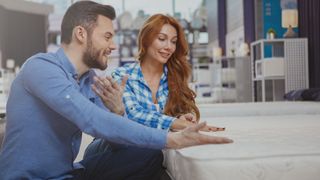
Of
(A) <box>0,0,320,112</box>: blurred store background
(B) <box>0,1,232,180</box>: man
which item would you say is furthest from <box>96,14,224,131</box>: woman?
(B) <box>0,1,232,180</box>: man

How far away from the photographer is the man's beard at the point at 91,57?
1.38m

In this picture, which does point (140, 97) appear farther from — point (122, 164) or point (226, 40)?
point (226, 40)

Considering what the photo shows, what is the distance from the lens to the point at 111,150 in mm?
1618

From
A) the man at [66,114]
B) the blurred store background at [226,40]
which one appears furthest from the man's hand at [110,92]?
the blurred store background at [226,40]

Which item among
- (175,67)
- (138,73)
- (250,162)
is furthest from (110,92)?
(175,67)

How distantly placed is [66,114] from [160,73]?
1.15 meters

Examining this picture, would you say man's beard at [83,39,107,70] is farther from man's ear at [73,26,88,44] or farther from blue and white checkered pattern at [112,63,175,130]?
blue and white checkered pattern at [112,63,175,130]

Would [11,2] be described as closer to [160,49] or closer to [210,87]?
[210,87]

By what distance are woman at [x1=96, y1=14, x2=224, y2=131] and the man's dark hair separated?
76cm

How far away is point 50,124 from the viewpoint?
1276 mm

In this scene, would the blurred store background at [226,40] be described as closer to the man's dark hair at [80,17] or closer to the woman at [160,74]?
the woman at [160,74]

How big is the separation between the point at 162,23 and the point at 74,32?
91cm

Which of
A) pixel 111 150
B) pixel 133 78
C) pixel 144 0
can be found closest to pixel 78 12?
pixel 111 150

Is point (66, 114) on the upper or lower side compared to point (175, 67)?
lower
